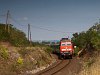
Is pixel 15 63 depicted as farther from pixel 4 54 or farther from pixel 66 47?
pixel 66 47

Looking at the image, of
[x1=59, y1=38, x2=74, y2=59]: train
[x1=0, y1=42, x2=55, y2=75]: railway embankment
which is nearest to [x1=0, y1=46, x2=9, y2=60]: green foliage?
[x1=0, y1=42, x2=55, y2=75]: railway embankment

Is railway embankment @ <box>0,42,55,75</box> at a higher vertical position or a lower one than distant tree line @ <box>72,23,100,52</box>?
lower

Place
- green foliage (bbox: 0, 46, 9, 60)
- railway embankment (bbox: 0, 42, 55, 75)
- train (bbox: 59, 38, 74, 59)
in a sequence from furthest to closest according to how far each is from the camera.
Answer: train (bbox: 59, 38, 74, 59)
green foliage (bbox: 0, 46, 9, 60)
railway embankment (bbox: 0, 42, 55, 75)

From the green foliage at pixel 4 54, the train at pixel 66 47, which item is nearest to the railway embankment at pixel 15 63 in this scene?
the green foliage at pixel 4 54

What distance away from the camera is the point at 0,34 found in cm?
4172

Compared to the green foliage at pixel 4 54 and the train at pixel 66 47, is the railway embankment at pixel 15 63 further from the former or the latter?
the train at pixel 66 47

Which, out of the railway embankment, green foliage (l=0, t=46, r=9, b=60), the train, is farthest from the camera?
the train

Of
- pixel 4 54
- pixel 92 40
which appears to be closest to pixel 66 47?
pixel 92 40

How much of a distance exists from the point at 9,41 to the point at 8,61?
47.6ft

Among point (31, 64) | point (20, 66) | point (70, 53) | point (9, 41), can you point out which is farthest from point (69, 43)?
point (20, 66)

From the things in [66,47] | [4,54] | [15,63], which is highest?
A: [66,47]

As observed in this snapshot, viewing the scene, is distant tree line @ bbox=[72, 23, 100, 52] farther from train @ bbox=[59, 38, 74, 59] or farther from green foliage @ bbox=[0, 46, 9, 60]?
green foliage @ bbox=[0, 46, 9, 60]

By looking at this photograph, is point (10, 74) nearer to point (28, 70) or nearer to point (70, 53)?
point (28, 70)

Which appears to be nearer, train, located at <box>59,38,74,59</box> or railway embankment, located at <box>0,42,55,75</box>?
railway embankment, located at <box>0,42,55,75</box>
